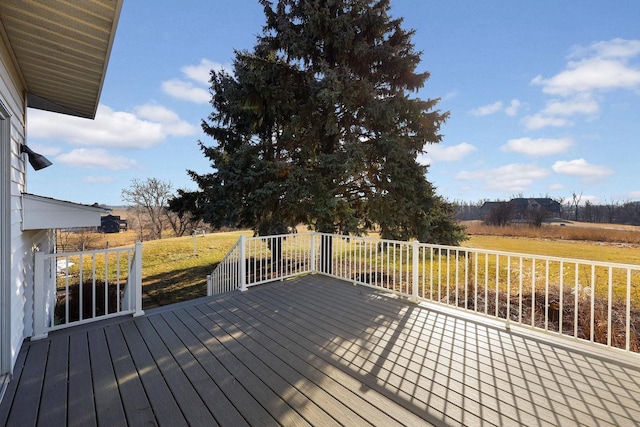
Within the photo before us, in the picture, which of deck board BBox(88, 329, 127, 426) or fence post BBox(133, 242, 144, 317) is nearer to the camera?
deck board BBox(88, 329, 127, 426)

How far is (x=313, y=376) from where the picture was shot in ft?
7.50

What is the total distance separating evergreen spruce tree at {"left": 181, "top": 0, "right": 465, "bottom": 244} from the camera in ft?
22.5

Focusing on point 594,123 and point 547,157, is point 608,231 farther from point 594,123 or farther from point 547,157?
point 594,123

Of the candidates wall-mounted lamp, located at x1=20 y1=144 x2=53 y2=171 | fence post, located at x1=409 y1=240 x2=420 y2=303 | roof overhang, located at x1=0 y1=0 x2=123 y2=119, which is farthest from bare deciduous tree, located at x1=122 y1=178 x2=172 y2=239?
fence post, located at x1=409 y1=240 x2=420 y2=303

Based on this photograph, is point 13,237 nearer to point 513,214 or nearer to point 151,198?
point 151,198

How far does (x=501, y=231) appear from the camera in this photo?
18.4 meters

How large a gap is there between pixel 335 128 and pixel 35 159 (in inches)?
219

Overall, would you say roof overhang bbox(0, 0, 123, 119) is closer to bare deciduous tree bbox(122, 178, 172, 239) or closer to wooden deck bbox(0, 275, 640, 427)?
wooden deck bbox(0, 275, 640, 427)

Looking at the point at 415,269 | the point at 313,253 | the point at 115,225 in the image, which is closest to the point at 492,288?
the point at 415,269

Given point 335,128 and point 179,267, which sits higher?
point 335,128

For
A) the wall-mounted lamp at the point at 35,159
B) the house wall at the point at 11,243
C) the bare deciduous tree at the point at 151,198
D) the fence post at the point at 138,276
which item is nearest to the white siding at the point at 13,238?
the house wall at the point at 11,243

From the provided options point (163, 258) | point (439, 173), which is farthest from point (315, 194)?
point (163, 258)

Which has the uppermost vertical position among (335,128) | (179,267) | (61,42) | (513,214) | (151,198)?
(335,128)

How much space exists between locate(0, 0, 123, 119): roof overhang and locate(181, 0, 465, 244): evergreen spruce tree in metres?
3.76
